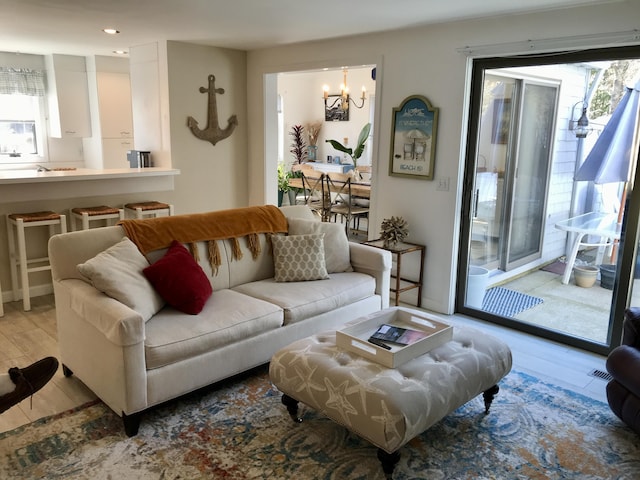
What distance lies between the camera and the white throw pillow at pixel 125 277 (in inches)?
104

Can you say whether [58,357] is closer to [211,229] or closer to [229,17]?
[211,229]

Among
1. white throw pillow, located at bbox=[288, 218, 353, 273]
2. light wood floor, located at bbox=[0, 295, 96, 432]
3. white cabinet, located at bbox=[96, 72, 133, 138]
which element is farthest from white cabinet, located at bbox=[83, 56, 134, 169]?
white throw pillow, located at bbox=[288, 218, 353, 273]

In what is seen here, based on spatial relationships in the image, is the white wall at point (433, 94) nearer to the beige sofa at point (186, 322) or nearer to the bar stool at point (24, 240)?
the beige sofa at point (186, 322)

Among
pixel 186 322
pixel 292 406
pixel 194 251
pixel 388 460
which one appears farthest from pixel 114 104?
pixel 388 460

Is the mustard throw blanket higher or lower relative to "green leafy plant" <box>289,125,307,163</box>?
lower

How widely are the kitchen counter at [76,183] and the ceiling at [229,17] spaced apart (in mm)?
1261

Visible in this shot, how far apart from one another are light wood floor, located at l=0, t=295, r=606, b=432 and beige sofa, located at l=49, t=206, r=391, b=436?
16 cm

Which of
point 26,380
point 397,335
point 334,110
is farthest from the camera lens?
point 334,110

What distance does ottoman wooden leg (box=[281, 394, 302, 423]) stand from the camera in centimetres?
260

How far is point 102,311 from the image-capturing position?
2.48 meters

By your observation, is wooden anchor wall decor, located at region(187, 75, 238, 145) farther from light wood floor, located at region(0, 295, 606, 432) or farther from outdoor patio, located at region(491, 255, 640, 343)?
outdoor patio, located at region(491, 255, 640, 343)

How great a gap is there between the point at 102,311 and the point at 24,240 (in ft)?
7.10

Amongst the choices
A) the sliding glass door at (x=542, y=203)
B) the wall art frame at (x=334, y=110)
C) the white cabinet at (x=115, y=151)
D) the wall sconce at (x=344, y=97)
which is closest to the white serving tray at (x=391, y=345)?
the sliding glass door at (x=542, y=203)

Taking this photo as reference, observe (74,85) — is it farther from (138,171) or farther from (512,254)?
(512,254)
